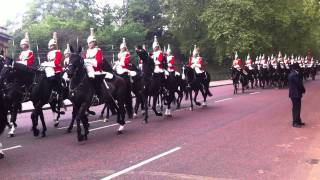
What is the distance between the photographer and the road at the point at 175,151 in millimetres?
8188

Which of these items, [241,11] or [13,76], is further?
[241,11]

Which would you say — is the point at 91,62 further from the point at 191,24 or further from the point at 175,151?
the point at 191,24

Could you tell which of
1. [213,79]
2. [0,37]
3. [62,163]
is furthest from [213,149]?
[213,79]

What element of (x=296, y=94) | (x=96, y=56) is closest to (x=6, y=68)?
(x=96, y=56)

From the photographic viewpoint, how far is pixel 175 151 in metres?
9.98

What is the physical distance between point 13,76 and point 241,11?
1376 inches

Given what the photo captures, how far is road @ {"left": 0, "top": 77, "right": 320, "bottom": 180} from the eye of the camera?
26.9 ft

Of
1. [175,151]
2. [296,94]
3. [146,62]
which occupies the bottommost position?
[175,151]

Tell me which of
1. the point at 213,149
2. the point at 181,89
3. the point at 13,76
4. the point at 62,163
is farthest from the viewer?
the point at 181,89

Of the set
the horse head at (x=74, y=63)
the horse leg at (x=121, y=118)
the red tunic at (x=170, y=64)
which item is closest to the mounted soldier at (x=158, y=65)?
the red tunic at (x=170, y=64)

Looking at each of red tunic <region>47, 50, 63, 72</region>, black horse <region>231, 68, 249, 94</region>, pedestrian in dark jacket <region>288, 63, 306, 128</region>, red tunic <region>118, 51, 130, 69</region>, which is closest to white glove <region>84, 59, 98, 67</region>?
red tunic <region>47, 50, 63, 72</region>

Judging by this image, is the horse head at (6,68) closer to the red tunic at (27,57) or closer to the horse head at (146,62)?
the red tunic at (27,57)

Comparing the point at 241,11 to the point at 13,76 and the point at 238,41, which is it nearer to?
the point at 238,41

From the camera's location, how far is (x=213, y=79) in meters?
57.7
